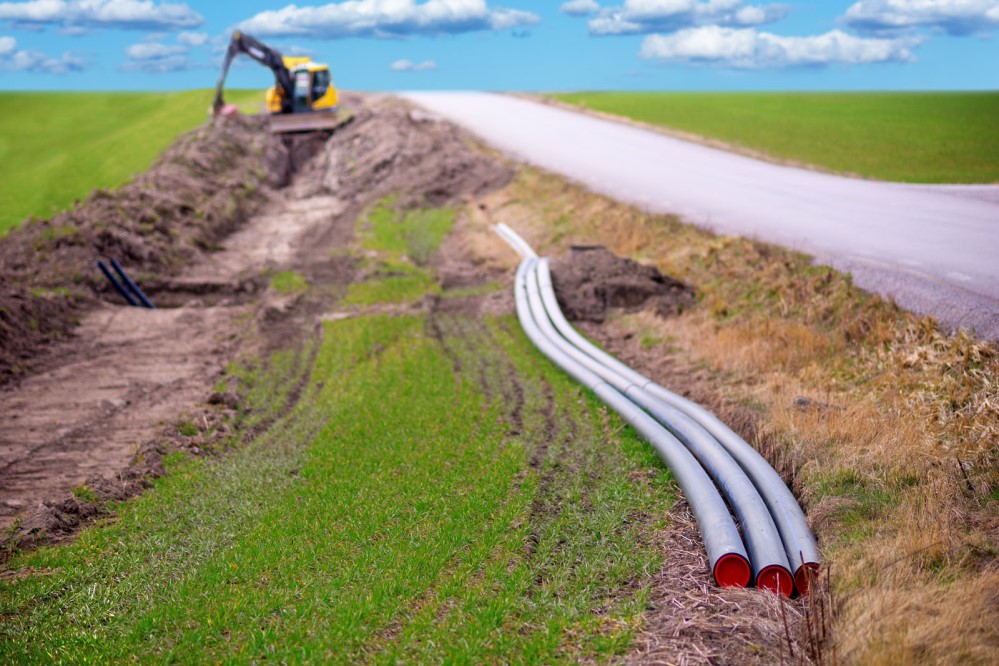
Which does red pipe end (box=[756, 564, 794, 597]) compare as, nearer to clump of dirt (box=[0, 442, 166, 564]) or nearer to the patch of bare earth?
the patch of bare earth

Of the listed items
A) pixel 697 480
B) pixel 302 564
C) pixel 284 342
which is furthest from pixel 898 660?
pixel 284 342

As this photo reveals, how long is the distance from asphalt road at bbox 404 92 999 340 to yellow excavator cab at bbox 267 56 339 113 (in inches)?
274

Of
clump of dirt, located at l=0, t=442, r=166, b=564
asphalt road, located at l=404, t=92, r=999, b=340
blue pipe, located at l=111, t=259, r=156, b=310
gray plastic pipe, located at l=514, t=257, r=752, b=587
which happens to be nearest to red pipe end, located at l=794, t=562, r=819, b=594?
gray plastic pipe, located at l=514, t=257, r=752, b=587

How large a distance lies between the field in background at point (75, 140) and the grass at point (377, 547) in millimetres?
14530

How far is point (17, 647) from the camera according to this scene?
523 centimetres

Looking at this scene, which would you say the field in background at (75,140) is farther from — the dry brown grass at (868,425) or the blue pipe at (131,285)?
the dry brown grass at (868,425)

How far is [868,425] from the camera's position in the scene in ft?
24.6

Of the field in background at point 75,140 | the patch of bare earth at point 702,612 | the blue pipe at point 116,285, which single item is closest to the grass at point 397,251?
the blue pipe at point 116,285

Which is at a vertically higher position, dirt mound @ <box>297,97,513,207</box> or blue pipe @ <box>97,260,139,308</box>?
dirt mound @ <box>297,97,513,207</box>

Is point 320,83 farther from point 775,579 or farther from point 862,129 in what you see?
point 775,579

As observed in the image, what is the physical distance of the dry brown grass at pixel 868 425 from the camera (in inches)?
193

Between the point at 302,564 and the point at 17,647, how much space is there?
1.94 m

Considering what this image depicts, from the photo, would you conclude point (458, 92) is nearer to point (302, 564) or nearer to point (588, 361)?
point (588, 361)

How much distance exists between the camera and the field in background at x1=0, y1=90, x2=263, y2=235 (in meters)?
21.6
